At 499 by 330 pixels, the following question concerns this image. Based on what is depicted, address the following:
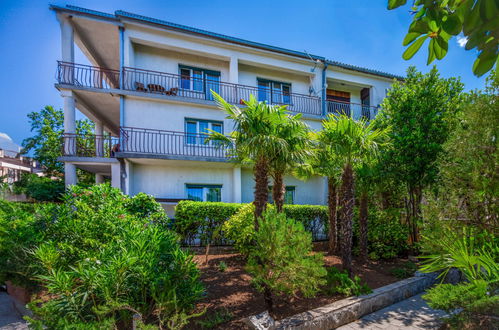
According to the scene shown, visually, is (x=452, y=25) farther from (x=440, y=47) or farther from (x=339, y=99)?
(x=339, y=99)

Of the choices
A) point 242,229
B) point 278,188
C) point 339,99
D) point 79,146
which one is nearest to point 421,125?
point 278,188

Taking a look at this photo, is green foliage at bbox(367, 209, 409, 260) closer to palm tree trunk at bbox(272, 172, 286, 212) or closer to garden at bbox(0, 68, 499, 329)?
garden at bbox(0, 68, 499, 329)

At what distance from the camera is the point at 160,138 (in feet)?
36.2

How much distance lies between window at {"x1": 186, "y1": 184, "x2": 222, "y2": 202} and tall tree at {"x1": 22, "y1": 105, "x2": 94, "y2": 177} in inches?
427

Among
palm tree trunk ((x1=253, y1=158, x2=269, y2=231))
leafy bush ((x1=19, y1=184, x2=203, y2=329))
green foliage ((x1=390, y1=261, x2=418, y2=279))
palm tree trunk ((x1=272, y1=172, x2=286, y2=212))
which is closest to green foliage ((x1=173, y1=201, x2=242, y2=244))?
palm tree trunk ((x1=272, y1=172, x2=286, y2=212))

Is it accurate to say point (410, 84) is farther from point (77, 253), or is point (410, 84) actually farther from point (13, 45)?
point (13, 45)

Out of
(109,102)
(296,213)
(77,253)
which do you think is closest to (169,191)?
(109,102)

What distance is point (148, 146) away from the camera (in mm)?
10781

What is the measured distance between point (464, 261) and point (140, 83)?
13004 mm

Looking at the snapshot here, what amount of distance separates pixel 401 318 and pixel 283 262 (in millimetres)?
3000

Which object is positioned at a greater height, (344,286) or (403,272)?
(344,286)

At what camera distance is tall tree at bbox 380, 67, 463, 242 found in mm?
6930

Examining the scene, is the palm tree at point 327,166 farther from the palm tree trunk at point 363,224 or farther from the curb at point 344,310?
the curb at point 344,310

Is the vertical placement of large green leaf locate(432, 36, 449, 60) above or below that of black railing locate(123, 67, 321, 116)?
below
